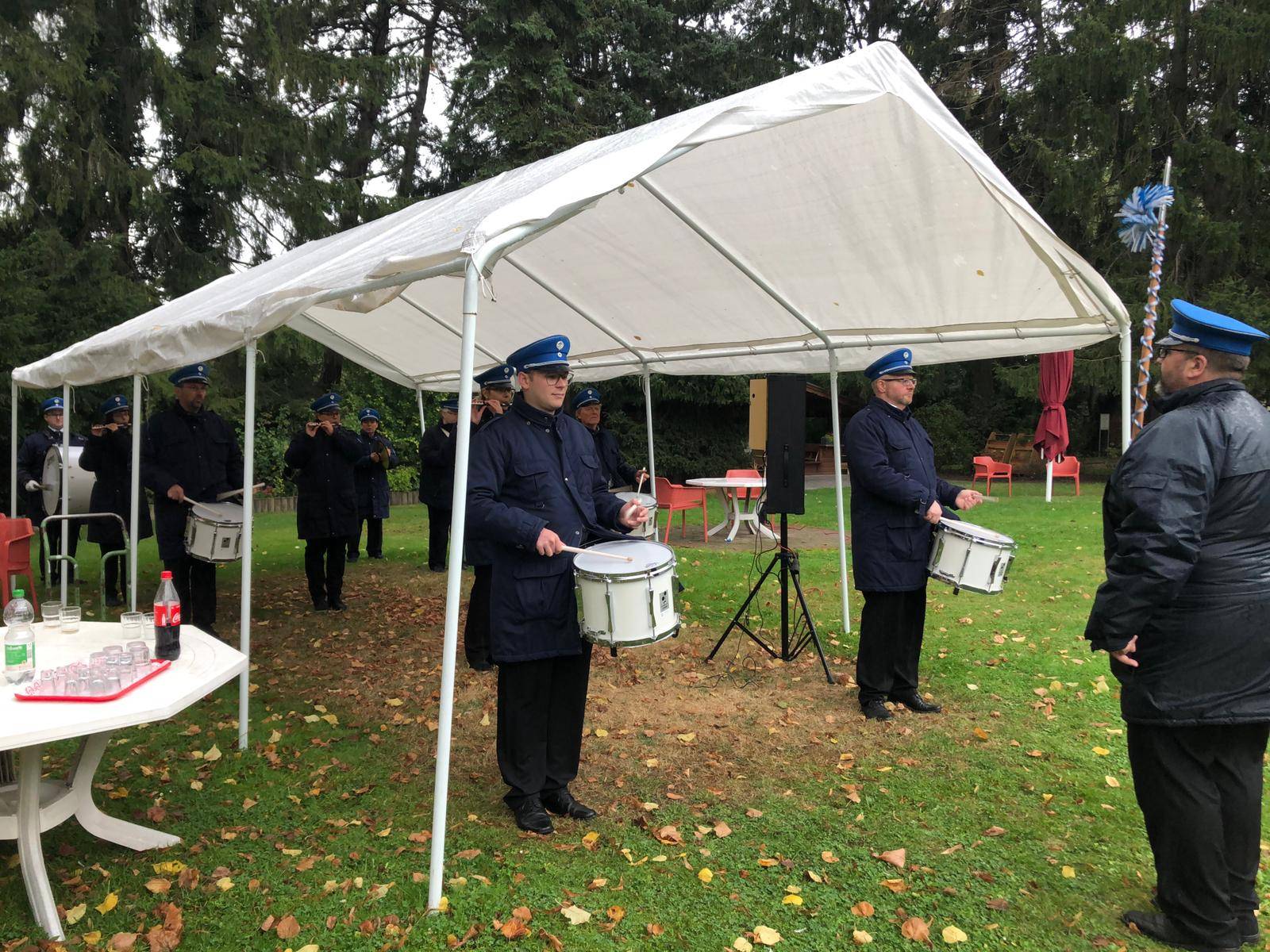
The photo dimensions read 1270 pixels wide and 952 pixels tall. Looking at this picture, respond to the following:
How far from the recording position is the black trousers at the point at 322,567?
26.6ft

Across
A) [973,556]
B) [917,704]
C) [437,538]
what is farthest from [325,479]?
[973,556]

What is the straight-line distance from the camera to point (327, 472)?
782 cm

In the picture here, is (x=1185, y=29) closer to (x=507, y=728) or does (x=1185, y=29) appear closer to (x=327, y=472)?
(x=327, y=472)

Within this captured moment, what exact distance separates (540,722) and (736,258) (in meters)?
3.48

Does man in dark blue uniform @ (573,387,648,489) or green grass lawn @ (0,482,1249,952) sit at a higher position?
man in dark blue uniform @ (573,387,648,489)

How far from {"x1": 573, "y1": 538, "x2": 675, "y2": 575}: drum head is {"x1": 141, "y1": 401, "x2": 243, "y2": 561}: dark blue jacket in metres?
4.22

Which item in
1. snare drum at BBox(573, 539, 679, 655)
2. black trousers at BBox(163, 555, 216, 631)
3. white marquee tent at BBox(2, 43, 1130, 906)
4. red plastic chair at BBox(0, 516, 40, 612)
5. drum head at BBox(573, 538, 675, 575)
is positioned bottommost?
black trousers at BBox(163, 555, 216, 631)

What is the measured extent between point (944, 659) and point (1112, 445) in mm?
22019

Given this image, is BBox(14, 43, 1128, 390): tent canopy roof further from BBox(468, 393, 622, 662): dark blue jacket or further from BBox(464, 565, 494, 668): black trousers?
BBox(464, 565, 494, 668): black trousers

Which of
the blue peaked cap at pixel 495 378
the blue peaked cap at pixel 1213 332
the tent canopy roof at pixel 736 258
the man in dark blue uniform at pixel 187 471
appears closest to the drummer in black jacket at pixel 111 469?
the tent canopy roof at pixel 736 258

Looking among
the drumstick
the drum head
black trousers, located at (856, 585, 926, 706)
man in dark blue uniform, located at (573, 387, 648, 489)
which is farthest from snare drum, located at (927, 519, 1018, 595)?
man in dark blue uniform, located at (573, 387, 648, 489)

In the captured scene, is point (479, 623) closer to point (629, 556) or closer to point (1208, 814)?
point (629, 556)

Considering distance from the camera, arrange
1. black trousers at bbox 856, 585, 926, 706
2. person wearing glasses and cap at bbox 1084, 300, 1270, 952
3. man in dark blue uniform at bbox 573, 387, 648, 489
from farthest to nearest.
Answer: man in dark blue uniform at bbox 573, 387, 648, 489 → black trousers at bbox 856, 585, 926, 706 → person wearing glasses and cap at bbox 1084, 300, 1270, 952

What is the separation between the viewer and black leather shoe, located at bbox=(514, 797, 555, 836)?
3797 mm
